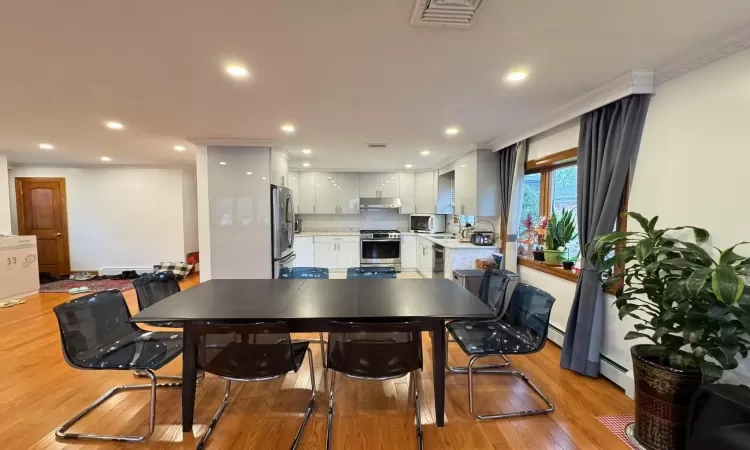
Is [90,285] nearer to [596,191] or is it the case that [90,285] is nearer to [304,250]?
[304,250]

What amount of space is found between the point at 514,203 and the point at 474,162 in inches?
34.0

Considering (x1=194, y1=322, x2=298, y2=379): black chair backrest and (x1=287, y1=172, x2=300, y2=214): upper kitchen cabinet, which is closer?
(x1=194, y1=322, x2=298, y2=379): black chair backrest

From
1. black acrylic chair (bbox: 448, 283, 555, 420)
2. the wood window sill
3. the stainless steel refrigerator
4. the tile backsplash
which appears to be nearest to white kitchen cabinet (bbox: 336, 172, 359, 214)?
the tile backsplash

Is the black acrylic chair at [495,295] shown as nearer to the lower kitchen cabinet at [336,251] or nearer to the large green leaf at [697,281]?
the large green leaf at [697,281]

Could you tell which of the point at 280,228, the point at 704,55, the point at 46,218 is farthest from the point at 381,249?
the point at 46,218

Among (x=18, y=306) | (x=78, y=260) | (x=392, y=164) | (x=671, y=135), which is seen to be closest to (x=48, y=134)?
(x=18, y=306)

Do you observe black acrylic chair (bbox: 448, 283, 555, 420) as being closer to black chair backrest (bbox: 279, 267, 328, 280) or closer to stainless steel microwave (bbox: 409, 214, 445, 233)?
black chair backrest (bbox: 279, 267, 328, 280)

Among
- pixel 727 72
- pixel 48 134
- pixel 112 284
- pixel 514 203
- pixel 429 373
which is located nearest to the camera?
pixel 727 72

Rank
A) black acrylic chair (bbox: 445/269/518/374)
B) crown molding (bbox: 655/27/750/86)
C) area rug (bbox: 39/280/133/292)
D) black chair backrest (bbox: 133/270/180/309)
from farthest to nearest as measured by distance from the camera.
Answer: area rug (bbox: 39/280/133/292) < black acrylic chair (bbox: 445/269/518/374) < black chair backrest (bbox: 133/270/180/309) < crown molding (bbox: 655/27/750/86)

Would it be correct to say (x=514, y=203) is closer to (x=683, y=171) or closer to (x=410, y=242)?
(x=683, y=171)

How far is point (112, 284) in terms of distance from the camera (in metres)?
5.84

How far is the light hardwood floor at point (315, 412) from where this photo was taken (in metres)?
1.93

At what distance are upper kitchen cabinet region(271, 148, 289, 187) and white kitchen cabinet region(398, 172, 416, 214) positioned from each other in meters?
2.58

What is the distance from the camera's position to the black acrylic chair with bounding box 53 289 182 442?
1.94m
